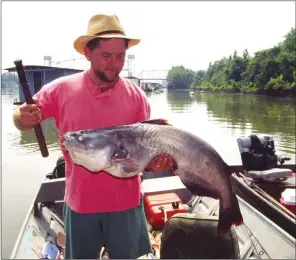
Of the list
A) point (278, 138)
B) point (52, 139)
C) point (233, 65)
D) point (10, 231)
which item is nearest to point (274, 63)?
point (233, 65)

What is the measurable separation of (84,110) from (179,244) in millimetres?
2039

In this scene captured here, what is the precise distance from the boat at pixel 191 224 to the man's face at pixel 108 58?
2.03 meters

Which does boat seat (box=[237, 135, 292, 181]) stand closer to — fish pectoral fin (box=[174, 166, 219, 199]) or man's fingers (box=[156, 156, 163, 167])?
fish pectoral fin (box=[174, 166, 219, 199])

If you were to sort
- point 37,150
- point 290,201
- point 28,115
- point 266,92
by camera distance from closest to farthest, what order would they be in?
point 28,115
point 290,201
point 37,150
point 266,92

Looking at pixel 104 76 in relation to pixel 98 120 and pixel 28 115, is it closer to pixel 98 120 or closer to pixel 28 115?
pixel 98 120

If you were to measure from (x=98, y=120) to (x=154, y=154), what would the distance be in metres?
0.63

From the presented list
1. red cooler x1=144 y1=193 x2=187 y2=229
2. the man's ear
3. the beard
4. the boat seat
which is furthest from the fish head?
the boat seat

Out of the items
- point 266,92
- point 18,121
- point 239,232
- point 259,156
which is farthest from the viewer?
point 266,92

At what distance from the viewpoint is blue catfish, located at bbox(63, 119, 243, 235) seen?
9.71 feet

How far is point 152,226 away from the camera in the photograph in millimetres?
6301

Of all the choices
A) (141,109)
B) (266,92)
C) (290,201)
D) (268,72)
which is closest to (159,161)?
(141,109)

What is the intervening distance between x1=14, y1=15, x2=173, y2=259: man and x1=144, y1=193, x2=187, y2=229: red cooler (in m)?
2.94

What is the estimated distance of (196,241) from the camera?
403cm

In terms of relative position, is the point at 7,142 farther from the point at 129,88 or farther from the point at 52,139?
the point at 129,88
